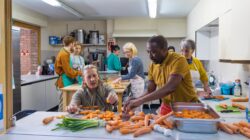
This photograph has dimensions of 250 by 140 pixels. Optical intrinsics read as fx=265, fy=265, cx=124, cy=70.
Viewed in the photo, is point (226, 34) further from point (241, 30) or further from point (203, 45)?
point (203, 45)

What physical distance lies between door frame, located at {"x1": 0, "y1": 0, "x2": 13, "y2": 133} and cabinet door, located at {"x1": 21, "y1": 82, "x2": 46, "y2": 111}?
3.15 meters

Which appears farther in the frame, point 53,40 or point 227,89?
point 53,40

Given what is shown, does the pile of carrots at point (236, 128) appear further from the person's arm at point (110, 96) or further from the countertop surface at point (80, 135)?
the person's arm at point (110, 96)

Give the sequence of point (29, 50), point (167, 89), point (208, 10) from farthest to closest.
Result: point (29, 50) → point (208, 10) → point (167, 89)

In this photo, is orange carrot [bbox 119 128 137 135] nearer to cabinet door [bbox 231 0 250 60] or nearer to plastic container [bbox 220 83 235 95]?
cabinet door [bbox 231 0 250 60]

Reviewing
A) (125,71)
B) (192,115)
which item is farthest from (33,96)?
(192,115)

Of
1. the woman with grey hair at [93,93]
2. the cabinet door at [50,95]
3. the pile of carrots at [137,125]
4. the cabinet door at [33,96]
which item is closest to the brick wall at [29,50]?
the cabinet door at [50,95]

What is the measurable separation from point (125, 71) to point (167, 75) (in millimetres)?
4472

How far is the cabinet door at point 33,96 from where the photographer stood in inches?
188

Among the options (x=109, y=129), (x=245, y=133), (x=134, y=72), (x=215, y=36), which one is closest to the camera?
(x=245, y=133)

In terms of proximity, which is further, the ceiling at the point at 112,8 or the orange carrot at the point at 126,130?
the ceiling at the point at 112,8

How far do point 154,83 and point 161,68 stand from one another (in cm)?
25

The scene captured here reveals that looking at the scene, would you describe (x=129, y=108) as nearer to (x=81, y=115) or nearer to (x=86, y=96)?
(x=81, y=115)

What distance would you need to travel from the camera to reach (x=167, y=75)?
2217 millimetres
